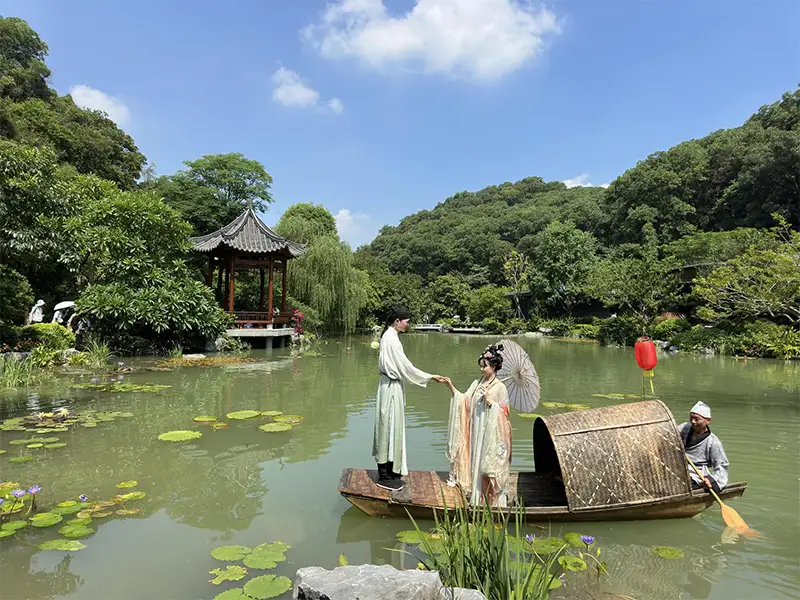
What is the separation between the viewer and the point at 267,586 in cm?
273

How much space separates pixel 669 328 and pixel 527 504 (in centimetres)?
1841

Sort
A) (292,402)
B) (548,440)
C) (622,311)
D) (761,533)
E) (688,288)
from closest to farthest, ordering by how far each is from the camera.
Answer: (761,533), (548,440), (292,402), (688,288), (622,311)

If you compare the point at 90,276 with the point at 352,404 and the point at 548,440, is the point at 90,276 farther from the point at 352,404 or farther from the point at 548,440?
the point at 548,440

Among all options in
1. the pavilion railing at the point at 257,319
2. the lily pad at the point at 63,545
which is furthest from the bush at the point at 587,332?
the lily pad at the point at 63,545

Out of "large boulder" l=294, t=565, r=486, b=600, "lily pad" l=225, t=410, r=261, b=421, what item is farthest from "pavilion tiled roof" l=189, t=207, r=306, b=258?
"large boulder" l=294, t=565, r=486, b=600

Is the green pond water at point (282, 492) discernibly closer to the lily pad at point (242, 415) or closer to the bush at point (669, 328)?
the lily pad at point (242, 415)

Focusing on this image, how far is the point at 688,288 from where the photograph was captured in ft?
70.5

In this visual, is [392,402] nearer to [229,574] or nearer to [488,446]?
[488,446]

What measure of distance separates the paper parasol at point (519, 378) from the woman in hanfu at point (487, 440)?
0.68 meters

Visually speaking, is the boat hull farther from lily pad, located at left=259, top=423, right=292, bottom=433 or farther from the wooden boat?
lily pad, located at left=259, top=423, right=292, bottom=433

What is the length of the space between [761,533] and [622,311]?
69.3ft

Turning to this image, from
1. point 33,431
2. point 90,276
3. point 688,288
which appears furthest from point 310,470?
point 688,288

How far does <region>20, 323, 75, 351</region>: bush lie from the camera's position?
36.2ft

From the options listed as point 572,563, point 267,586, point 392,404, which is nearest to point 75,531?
point 267,586
